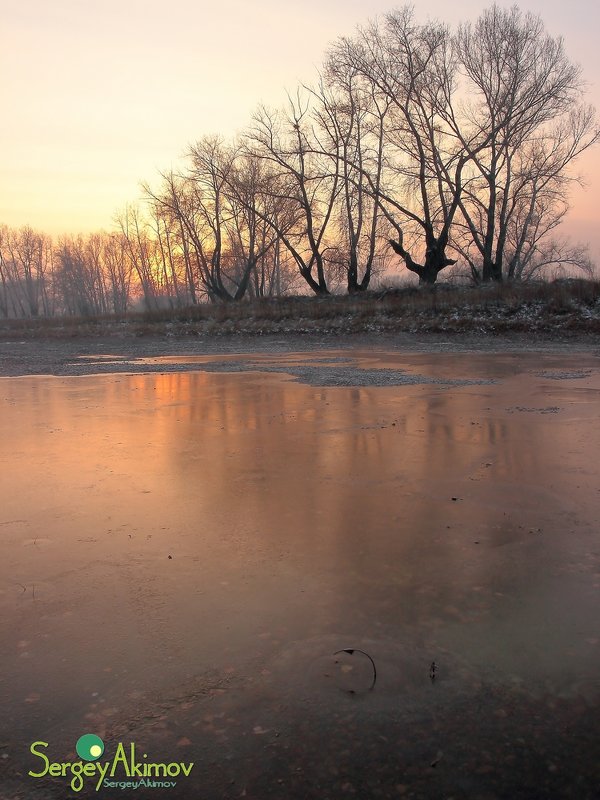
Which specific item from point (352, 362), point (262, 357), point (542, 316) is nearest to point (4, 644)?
point (352, 362)

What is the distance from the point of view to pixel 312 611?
3795 millimetres

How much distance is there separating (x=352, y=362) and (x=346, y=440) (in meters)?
12.0

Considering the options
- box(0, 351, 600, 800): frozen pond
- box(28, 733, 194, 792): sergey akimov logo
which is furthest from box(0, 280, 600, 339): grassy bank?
box(28, 733, 194, 792): sergey akimov logo

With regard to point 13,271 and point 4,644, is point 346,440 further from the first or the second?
point 13,271

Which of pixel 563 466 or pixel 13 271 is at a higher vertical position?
pixel 13 271

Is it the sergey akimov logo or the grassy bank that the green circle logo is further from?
the grassy bank

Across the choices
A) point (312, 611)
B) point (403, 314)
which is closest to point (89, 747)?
point (312, 611)

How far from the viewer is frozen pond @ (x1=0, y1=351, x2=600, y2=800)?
2637 millimetres

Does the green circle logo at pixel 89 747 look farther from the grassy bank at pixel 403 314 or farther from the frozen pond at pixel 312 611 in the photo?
the grassy bank at pixel 403 314

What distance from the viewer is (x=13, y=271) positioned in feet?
313

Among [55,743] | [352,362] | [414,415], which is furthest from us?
[352,362]

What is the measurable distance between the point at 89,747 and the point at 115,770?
0.19 m

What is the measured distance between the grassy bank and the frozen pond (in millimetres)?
20440

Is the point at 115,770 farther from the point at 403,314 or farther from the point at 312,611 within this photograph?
the point at 403,314
